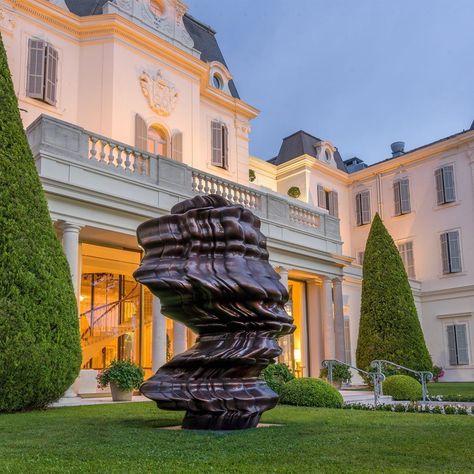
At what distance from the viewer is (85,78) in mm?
18234

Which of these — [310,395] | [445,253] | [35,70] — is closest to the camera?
[310,395]

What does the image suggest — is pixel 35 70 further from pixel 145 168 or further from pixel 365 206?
pixel 365 206

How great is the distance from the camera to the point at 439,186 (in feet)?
94.4

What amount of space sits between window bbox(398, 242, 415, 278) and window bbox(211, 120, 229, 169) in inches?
473

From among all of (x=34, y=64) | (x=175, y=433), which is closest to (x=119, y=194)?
(x=34, y=64)

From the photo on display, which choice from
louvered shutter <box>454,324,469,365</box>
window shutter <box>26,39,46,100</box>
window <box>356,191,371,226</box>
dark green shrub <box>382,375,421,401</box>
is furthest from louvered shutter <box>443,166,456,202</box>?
window shutter <box>26,39,46,100</box>

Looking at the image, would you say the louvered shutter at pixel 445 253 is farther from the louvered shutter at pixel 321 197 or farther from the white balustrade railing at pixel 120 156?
the white balustrade railing at pixel 120 156

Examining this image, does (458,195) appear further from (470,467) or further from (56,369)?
(470,467)

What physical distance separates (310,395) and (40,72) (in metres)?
11.9

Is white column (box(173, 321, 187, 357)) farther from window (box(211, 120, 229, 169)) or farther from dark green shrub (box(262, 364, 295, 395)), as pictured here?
window (box(211, 120, 229, 169))

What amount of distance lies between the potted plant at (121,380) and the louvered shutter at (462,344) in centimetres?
1835

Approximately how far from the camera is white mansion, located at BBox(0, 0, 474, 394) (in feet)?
44.1

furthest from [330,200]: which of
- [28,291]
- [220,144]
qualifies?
[28,291]

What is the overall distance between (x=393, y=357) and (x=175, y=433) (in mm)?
13245
